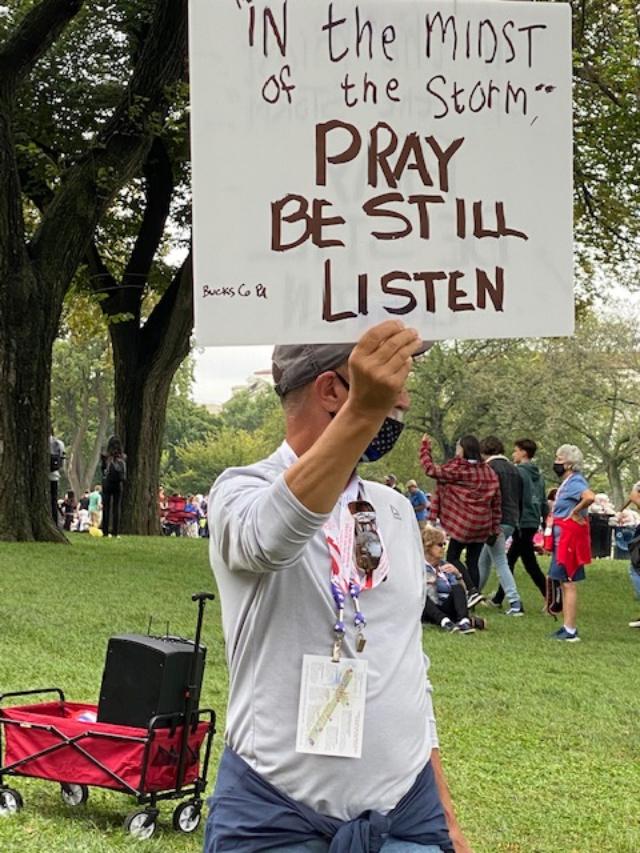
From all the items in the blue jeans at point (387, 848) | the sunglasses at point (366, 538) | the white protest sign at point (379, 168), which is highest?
the white protest sign at point (379, 168)

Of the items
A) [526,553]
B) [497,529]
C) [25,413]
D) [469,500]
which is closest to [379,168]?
[469,500]

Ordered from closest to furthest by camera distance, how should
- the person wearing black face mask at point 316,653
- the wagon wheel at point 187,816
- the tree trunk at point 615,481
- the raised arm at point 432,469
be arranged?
1. the person wearing black face mask at point 316,653
2. the wagon wheel at point 187,816
3. the raised arm at point 432,469
4. the tree trunk at point 615,481

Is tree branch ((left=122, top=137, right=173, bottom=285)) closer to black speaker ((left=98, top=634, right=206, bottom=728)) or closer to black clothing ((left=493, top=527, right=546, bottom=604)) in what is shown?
black clothing ((left=493, top=527, right=546, bottom=604))

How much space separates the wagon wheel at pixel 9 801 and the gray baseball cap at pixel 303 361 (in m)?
4.07

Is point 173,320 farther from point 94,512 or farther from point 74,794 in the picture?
point 74,794

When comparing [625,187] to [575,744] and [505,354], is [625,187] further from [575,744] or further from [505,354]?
[505,354]

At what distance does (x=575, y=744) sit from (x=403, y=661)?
6.06 meters

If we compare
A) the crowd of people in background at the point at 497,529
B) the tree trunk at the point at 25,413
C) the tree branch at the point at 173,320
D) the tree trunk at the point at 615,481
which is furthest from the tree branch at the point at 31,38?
the tree trunk at the point at 615,481

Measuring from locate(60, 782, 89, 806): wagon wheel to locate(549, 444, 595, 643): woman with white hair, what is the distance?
7213 mm

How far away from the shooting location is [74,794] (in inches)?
253

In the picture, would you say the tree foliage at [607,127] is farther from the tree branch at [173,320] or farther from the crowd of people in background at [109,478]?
the crowd of people in background at [109,478]

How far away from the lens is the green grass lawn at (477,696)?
6281mm

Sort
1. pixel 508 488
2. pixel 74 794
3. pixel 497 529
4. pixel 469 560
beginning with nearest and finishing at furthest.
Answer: pixel 74 794, pixel 497 529, pixel 469 560, pixel 508 488

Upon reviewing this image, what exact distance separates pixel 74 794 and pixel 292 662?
13.7 ft
